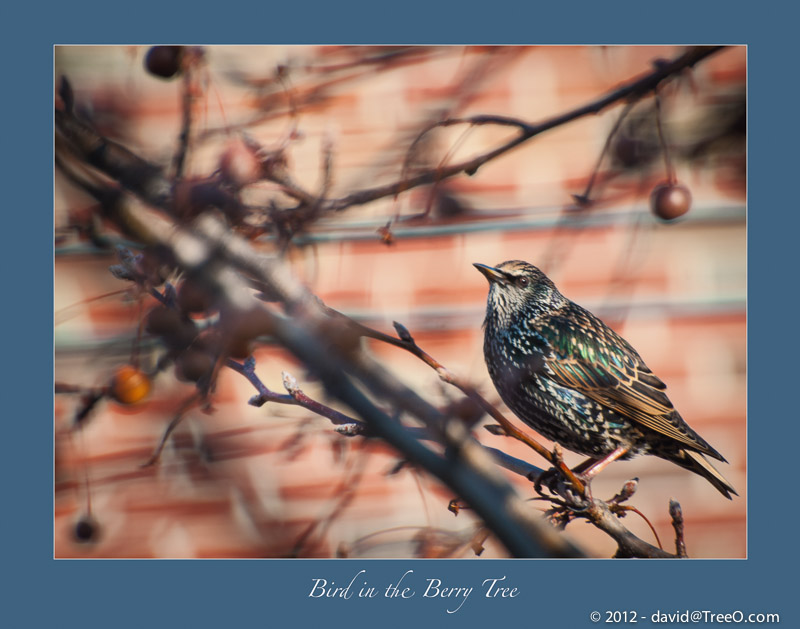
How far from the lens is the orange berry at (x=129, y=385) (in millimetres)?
2617

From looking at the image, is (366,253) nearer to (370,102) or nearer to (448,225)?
(448,225)

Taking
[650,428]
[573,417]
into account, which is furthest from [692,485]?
[573,417]

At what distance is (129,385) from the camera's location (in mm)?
2615

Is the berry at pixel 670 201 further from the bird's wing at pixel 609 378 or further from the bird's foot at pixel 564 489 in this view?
the bird's foot at pixel 564 489

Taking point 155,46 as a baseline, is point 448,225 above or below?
below

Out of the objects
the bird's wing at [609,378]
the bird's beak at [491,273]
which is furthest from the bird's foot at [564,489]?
the bird's beak at [491,273]

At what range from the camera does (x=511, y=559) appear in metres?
2.62

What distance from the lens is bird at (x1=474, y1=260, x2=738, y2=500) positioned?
252 centimetres

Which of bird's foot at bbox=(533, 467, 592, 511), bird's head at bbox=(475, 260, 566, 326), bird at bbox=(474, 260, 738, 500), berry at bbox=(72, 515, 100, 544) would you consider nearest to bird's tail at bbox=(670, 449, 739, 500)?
bird at bbox=(474, 260, 738, 500)

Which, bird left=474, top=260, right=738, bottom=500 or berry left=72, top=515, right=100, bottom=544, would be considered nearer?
Result: bird left=474, top=260, right=738, bottom=500

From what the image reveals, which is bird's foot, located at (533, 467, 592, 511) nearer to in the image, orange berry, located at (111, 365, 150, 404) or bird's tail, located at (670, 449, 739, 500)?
bird's tail, located at (670, 449, 739, 500)

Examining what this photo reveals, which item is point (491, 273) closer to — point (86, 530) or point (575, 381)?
point (575, 381)

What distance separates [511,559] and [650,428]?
0.55 meters

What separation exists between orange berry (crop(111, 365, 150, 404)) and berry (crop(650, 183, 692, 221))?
1.56m
